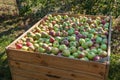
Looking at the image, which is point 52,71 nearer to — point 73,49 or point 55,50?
point 55,50

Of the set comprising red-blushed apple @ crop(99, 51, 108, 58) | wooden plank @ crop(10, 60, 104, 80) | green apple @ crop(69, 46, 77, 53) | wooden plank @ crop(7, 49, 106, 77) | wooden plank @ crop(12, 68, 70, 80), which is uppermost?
green apple @ crop(69, 46, 77, 53)

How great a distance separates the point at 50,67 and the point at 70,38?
1.96 feet

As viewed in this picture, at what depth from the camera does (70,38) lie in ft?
9.66

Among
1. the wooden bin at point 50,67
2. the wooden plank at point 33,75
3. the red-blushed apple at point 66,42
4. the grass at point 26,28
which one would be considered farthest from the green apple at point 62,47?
the grass at point 26,28

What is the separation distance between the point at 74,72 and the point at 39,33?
1036 millimetres

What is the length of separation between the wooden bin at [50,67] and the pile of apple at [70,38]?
0.12 meters

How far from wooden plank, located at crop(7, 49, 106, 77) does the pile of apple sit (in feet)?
0.37

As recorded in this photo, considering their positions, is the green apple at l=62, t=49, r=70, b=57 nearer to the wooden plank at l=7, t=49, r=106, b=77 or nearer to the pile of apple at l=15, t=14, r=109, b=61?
the pile of apple at l=15, t=14, r=109, b=61

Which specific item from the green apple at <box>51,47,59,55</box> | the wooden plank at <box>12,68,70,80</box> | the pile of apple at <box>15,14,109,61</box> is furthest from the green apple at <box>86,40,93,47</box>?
the wooden plank at <box>12,68,70,80</box>

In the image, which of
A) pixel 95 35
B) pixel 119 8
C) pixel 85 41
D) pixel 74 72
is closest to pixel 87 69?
pixel 74 72

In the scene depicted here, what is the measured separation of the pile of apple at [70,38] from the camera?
8.50 feet

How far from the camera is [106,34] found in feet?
Answer: 10.4

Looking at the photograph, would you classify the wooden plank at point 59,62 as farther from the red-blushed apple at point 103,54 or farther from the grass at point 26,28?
the grass at point 26,28

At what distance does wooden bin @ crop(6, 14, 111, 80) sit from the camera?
7.66 ft
